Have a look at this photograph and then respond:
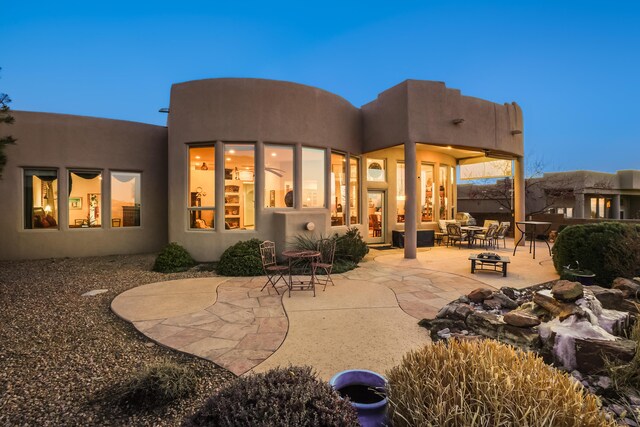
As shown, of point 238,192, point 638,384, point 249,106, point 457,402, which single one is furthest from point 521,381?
point 249,106

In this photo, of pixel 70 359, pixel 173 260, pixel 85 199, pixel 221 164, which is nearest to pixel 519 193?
pixel 221 164

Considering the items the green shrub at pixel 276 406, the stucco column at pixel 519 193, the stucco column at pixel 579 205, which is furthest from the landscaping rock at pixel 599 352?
the stucco column at pixel 579 205

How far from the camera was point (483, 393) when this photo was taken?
161 cm

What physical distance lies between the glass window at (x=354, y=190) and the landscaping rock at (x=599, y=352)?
8129 mm

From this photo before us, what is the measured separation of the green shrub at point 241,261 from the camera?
7438mm

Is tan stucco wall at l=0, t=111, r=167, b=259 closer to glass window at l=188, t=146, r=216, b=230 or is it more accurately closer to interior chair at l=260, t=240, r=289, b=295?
glass window at l=188, t=146, r=216, b=230

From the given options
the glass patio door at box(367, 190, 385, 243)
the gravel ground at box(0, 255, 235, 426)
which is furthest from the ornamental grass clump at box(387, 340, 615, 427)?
the glass patio door at box(367, 190, 385, 243)

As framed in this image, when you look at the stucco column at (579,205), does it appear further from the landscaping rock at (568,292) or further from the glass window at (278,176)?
the landscaping rock at (568,292)

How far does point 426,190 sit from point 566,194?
15.4 metres

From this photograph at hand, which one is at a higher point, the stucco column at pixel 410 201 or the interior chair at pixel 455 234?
the stucco column at pixel 410 201

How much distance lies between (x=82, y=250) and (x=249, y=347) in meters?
9.12

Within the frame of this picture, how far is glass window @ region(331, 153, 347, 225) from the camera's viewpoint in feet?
33.5

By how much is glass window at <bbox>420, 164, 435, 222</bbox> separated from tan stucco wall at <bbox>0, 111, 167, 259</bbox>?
10.0m

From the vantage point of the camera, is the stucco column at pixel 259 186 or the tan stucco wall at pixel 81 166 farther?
the tan stucco wall at pixel 81 166
